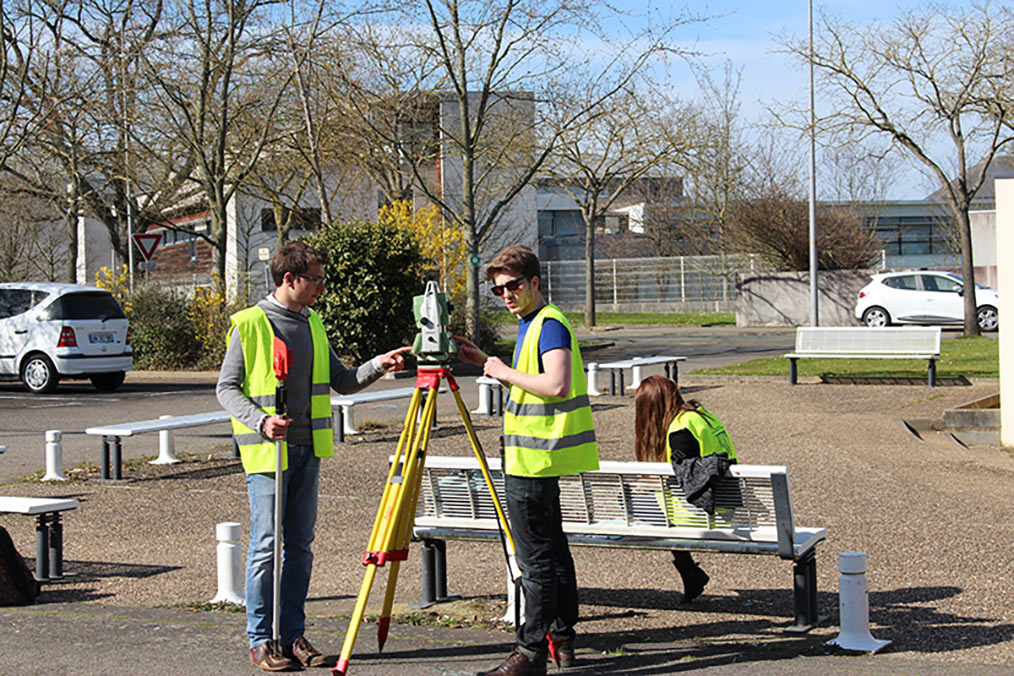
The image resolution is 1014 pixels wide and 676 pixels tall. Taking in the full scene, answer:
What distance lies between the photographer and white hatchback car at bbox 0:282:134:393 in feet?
64.0

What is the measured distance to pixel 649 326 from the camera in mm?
39875

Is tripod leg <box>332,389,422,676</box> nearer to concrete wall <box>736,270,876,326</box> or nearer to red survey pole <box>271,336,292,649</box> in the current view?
red survey pole <box>271,336,292,649</box>

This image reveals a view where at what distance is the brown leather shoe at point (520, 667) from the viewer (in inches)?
197

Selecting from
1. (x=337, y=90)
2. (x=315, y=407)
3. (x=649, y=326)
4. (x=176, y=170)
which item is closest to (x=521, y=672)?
(x=315, y=407)

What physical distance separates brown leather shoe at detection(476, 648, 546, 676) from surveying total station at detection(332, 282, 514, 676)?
0.58 metres

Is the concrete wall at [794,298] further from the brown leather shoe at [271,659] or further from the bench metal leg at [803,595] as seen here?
the brown leather shoe at [271,659]

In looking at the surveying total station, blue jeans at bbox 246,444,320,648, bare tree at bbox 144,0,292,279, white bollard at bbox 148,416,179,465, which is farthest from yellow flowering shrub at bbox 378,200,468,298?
the surveying total station

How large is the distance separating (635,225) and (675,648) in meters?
56.8

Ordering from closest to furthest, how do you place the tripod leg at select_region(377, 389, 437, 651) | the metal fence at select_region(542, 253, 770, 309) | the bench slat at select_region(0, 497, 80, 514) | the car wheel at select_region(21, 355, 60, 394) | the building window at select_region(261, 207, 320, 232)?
the tripod leg at select_region(377, 389, 437, 651), the bench slat at select_region(0, 497, 80, 514), the car wheel at select_region(21, 355, 60, 394), the building window at select_region(261, 207, 320, 232), the metal fence at select_region(542, 253, 770, 309)

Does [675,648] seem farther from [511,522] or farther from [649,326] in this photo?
[649,326]

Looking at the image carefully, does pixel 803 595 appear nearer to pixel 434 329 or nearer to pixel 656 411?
pixel 656 411

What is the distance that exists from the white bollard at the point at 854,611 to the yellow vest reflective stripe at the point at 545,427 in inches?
52.3

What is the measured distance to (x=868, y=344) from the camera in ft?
65.2

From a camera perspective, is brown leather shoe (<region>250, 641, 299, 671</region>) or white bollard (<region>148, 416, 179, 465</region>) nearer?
brown leather shoe (<region>250, 641, 299, 671</region>)
